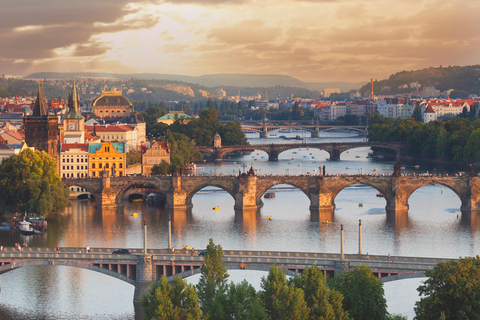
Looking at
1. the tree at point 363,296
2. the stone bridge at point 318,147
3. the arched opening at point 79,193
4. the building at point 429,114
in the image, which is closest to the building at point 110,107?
the stone bridge at point 318,147

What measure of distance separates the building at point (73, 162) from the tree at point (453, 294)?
48.1 metres

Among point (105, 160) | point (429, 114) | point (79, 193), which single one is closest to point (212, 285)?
point (79, 193)

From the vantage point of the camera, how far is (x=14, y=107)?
155m

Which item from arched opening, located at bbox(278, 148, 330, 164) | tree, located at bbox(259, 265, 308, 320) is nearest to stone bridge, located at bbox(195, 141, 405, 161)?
arched opening, located at bbox(278, 148, 330, 164)

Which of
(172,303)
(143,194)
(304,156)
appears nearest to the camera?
(172,303)

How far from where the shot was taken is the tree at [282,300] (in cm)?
3166

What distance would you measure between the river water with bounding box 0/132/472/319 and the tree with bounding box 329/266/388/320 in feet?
18.2

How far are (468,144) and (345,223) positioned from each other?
1594 inches

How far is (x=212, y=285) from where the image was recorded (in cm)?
3416

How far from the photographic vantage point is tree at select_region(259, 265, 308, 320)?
104ft

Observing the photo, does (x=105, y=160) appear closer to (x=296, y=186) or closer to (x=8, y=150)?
(x=8, y=150)

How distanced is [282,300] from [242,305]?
4.77 feet

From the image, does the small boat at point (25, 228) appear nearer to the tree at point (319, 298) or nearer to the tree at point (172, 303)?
the tree at point (172, 303)

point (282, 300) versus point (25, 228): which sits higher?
point (282, 300)
